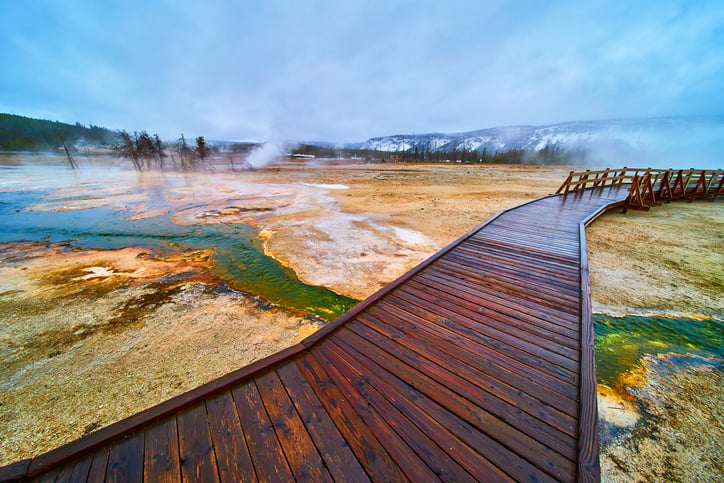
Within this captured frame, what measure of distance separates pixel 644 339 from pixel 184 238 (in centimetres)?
1257

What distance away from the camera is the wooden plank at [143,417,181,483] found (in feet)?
5.79

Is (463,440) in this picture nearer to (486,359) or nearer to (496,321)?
(486,359)

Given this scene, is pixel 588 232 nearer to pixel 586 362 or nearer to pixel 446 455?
pixel 586 362

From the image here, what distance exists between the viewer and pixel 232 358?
3848 millimetres

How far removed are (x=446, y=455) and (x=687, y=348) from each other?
5.16m

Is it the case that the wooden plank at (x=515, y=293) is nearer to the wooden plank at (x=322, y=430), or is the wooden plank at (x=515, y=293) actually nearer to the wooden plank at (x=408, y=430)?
the wooden plank at (x=408, y=430)

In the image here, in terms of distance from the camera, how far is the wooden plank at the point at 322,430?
181cm

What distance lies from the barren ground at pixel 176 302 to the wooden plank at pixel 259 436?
158 centimetres

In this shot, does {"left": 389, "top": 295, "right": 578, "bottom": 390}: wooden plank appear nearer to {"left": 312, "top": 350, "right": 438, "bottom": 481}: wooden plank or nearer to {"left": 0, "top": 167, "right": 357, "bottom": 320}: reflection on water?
{"left": 312, "top": 350, "right": 438, "bottom": 481}: wooden plank

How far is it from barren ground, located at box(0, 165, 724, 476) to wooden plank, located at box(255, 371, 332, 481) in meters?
1.64

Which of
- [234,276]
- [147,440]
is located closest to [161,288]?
[234,276]

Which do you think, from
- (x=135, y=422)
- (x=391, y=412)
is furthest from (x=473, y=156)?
(x=135, y=422)

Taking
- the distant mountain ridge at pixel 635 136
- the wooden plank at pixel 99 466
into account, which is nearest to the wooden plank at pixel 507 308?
the wooden plank at pixel 99 466

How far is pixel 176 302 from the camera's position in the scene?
5238 mm
